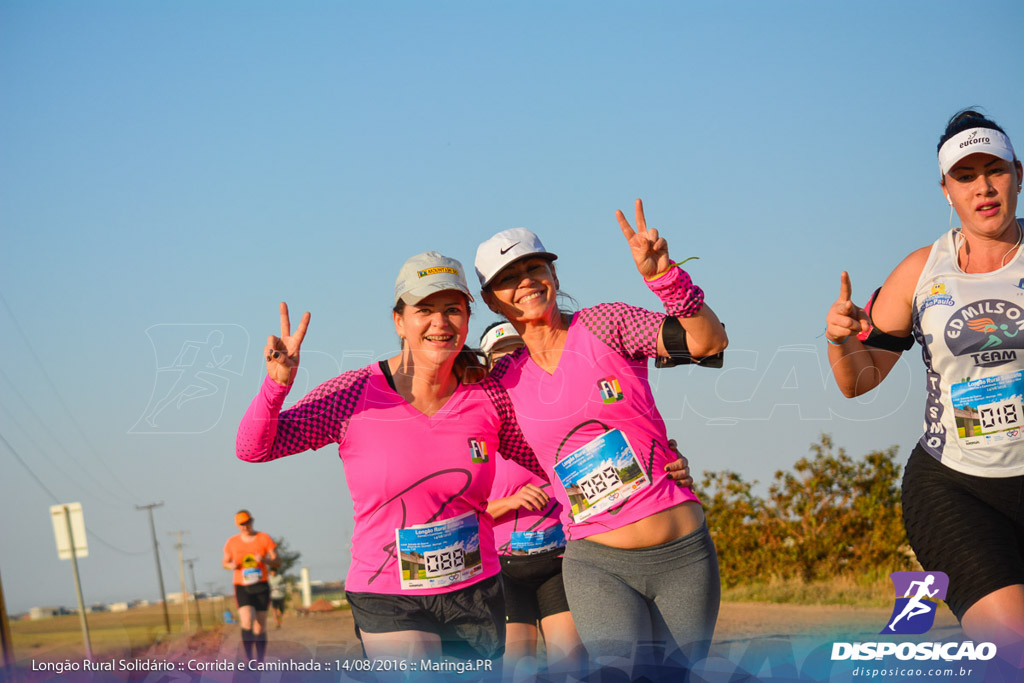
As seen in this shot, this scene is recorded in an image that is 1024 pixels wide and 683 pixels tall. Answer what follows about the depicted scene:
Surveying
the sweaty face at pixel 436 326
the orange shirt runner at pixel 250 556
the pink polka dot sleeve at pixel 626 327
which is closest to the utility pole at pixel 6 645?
the sweaty face at pixel 436 326

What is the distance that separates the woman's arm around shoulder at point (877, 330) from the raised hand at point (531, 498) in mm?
1869

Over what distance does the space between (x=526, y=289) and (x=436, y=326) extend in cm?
44

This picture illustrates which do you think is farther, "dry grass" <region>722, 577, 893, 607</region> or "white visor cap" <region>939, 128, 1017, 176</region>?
"dry grass" <region>722, 577, 893, 607</region>

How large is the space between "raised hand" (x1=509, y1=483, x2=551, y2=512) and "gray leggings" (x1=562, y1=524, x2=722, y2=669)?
1.32m

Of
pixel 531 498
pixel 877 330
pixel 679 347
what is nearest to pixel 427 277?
pixel 679 347

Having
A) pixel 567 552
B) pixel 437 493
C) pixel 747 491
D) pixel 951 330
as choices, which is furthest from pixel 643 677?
pixel 747 491

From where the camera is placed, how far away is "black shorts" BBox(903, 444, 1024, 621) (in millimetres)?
3732

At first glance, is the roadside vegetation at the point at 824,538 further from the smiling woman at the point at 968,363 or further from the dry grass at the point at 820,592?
the smiling woman at the point at 968,363

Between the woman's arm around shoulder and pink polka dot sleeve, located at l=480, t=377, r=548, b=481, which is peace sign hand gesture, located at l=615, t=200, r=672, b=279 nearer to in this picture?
the woman's arm around shoulder

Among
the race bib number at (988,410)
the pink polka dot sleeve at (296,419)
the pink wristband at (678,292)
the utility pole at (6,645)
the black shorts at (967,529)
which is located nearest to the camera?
the black shorts at (967,529)

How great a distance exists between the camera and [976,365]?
3902 millimetres

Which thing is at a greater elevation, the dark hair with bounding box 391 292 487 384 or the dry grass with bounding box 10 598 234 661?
the dark hair with bounding box 391 292 487 384

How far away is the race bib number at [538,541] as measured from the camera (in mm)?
5883

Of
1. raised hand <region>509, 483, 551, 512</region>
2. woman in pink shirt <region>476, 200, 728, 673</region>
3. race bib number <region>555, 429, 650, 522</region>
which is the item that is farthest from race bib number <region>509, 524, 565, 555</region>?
race bib number <region>555, 429, 650, 522</region>
